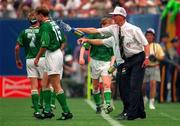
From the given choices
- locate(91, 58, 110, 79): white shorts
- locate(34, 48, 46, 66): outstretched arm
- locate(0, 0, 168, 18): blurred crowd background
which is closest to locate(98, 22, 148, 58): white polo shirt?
locate(34, 48, 46, 66): outstretched arm

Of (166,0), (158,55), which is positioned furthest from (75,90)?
(158,55)

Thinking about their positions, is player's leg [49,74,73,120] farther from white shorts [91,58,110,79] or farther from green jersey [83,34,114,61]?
green jersey [83,34,114,61]

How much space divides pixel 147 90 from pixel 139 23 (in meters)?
2.46

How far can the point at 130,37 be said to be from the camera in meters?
17.4

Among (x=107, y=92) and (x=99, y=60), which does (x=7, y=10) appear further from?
(x=107, y=92)

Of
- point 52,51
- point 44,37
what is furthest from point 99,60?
point 44,37

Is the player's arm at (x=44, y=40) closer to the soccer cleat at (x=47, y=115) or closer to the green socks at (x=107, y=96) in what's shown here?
the soccer cleat at (x=47, y=115)

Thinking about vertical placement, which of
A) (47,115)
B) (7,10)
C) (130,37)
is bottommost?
(47,115)

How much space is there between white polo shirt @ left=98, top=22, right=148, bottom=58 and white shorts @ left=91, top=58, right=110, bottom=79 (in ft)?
8.13

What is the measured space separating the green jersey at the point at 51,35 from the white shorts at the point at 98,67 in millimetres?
2809

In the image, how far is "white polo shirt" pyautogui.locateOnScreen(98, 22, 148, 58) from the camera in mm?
17344

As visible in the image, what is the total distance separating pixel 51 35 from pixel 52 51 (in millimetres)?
322

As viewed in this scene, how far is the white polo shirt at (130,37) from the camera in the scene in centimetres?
1734

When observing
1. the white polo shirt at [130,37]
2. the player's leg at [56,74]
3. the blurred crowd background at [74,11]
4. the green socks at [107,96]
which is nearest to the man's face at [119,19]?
the white polo shirt at [130,37]
